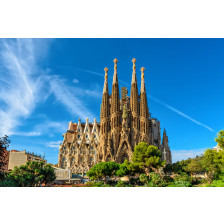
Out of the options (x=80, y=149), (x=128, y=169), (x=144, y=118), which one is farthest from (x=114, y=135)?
(x=128, y=169)

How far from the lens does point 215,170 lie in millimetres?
24750

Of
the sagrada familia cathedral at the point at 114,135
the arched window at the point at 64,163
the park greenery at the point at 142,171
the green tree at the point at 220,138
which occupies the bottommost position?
the park greenery at the point at 142,171

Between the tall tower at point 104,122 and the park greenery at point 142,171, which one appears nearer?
the park greenery at point 142,171

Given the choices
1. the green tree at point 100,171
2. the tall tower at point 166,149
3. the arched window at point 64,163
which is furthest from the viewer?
the tall tower at point 166,149

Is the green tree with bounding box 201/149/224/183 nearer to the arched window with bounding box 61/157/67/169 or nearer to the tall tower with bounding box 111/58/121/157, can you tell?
the tall tower with bounding box 111/58/121/157

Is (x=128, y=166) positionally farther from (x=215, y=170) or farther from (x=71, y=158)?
(x=71, y=158)

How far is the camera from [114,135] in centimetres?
4338

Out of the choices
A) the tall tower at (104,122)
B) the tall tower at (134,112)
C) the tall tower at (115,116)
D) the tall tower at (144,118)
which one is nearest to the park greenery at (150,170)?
the tall tower at (144,118)

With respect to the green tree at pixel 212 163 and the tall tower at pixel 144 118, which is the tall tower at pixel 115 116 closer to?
the tall tower at pixel 144 118

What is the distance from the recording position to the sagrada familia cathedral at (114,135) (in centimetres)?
4272

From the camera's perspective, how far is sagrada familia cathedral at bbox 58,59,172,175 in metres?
42.7

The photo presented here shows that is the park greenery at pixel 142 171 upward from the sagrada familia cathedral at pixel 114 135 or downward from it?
downward

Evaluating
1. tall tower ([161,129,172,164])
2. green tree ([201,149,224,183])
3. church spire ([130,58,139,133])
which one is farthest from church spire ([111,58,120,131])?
green tree ([201,149,224,183])
